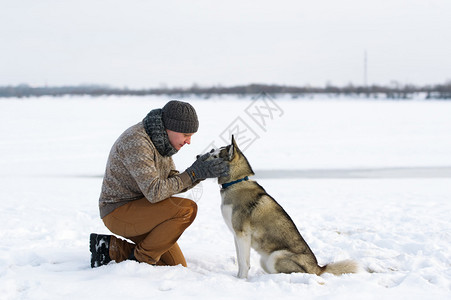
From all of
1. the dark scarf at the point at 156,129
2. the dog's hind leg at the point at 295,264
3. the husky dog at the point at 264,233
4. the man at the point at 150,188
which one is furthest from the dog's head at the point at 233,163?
the dog's hind leg at the point at 295,264

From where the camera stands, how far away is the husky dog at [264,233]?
370cm

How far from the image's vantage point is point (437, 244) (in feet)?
16.4

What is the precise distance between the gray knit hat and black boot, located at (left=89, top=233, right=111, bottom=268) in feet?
3.92

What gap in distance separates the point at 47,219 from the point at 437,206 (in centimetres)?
646

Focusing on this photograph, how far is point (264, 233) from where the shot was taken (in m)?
3.79

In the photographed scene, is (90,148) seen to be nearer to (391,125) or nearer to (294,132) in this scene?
(294,132)

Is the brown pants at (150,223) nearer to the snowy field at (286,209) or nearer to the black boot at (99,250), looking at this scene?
the black boot at (99,250)

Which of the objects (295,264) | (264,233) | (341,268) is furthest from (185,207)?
(341,268)

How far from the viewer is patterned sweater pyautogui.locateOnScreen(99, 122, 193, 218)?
3588mm

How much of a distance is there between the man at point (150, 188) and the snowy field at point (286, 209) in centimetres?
22

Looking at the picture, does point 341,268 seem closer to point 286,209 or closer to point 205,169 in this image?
point 205,169

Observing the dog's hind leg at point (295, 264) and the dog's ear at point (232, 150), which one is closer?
the dog's hind leg at point (295, 264)

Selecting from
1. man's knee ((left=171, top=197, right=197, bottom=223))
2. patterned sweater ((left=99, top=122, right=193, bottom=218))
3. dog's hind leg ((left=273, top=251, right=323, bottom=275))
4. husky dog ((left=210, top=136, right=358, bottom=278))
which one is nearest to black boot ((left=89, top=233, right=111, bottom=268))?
patterned sweater ((left=99, top=122, right=193, bottom=218))

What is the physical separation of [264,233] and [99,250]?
1496 mm
